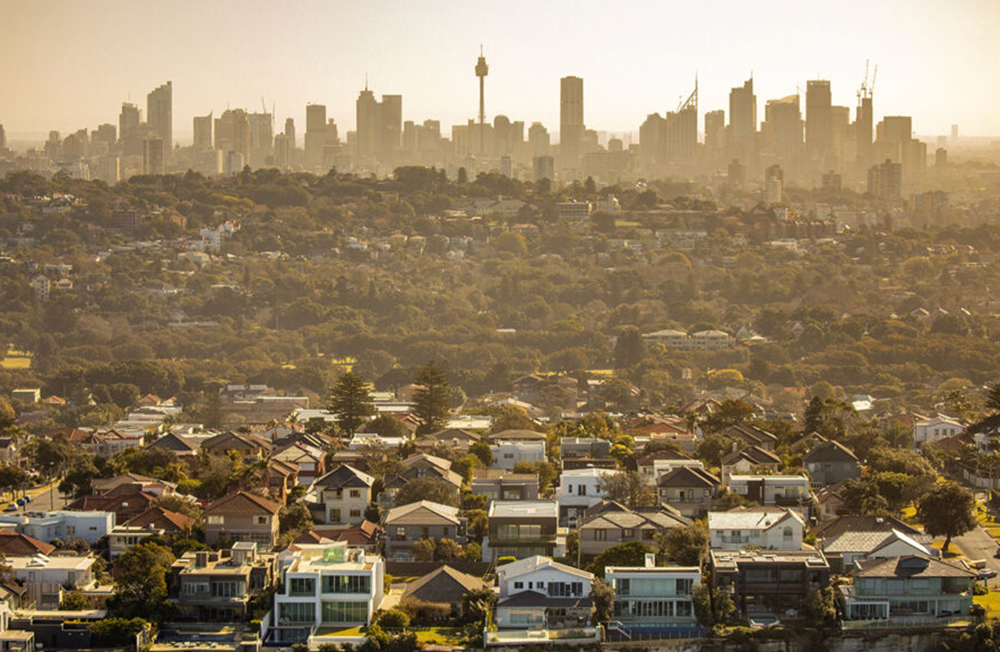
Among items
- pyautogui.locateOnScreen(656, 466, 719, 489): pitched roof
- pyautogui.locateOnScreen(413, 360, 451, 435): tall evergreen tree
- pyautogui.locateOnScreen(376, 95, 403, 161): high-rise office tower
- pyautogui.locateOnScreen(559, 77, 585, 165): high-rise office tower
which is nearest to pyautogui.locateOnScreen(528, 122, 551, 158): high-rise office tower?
pyautogui.locateOnScreen(559, 77, 585, 165): high-rise office tower

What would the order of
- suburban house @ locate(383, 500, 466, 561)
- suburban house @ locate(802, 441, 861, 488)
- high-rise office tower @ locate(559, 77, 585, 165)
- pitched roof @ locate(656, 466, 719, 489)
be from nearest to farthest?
1. suburban house @ locate(383, 500, 466, 561)
2. pitched roof @ locate(656, 466, 719, 489)
3. suburban house @ locate(802, 441, 861, 488)
4. high-rise office tower @ locate(559, 77, 585, 165)

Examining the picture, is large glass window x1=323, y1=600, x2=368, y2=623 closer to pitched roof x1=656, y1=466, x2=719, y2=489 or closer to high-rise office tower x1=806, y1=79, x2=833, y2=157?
pitched roof x1=656, y1=466, x2=719, y2=489

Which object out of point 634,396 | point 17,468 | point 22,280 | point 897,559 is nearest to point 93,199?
point 22,280

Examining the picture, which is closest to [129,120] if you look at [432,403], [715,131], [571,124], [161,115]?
[161,115]

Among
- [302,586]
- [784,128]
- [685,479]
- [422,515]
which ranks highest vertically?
Answer: [784,128]

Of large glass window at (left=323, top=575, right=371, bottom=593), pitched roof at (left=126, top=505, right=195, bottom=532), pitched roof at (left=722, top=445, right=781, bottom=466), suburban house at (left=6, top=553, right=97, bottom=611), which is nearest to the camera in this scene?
large glass window at (left=323, top=575, right=371, bottom=593)

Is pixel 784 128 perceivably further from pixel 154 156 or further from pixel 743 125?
pixel 154 156

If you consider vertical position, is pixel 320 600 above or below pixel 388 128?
below
